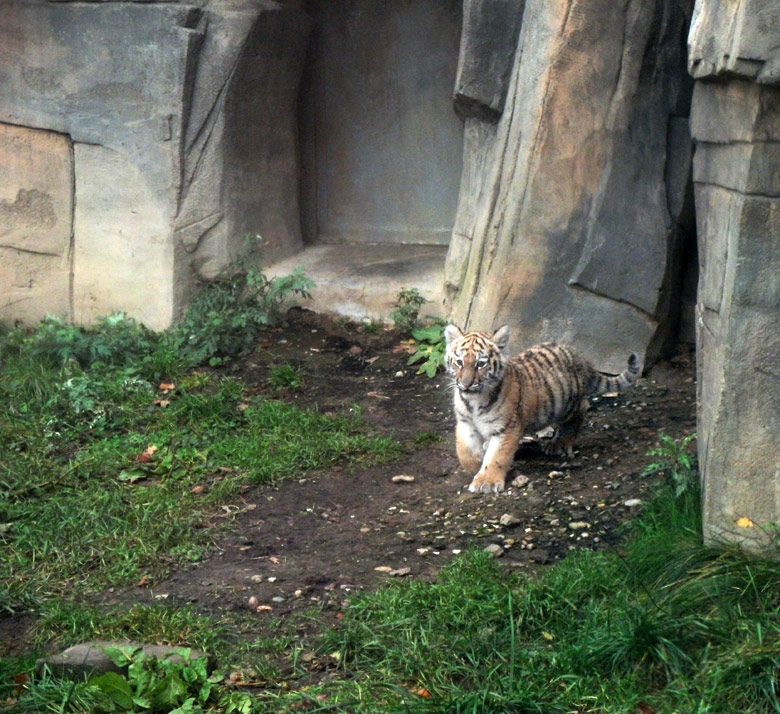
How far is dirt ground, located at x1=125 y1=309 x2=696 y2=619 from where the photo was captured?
4746mm

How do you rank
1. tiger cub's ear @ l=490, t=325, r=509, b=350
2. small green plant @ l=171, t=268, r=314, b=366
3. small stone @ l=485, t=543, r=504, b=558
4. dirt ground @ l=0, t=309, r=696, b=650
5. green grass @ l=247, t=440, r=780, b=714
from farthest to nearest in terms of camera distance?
small green plant @ l=171, t=268, r=314, b=366, tiger cub's ear @ l=490, t=325, r=509, b=350, small stone @ l=485, t=543, r=504, b=558, dirt ground @ l=0, t=309, r=696, b=650, green grass @ l=247, t=440, r=780, b=714

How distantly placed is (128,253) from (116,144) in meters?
0.82

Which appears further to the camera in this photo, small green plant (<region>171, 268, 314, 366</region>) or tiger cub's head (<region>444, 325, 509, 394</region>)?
small green plant (<region>171, 268, 314, 366</region>)

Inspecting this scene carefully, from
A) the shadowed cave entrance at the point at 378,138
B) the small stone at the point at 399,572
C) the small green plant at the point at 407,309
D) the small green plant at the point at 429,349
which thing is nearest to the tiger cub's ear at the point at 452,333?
the small green plant at the point at 429,349

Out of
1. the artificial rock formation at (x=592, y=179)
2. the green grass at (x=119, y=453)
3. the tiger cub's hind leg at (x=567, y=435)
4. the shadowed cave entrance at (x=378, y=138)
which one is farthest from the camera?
the shadowed cave entrance at (x=378, y=138)

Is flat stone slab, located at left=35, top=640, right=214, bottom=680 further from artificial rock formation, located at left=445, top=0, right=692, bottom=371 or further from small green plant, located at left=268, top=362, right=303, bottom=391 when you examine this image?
artificial rock formation, located at left=445, top=0, right=692, bottom=371

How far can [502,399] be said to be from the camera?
5.91 m

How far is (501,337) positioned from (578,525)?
4.10 ft

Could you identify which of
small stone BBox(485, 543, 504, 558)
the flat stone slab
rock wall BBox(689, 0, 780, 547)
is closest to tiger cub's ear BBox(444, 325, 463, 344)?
small stone BBox(485, 543, 504, 558)

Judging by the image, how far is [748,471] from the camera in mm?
4090

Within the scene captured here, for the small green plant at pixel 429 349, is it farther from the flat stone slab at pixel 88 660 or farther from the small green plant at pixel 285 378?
the flat stone slab at pixel 88 660

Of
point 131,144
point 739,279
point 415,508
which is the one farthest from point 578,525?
point 131,144

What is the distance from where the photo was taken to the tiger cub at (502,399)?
5801mm

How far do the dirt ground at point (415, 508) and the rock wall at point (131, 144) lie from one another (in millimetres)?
1769
